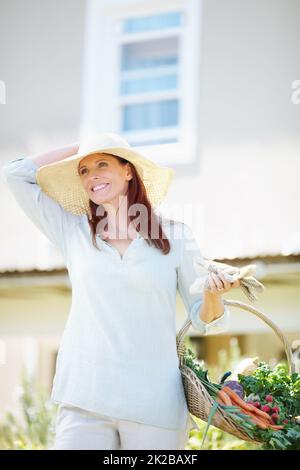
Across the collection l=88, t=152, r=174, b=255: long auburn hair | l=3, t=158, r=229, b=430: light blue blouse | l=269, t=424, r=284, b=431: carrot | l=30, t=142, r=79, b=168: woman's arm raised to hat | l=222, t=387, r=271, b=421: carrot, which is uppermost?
l=30, t=142, r=79, b=168: woman's arm raised to hat

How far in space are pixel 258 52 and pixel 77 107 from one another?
88 cm

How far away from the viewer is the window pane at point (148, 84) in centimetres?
346

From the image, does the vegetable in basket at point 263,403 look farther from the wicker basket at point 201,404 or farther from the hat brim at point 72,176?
the hat brim at point 72,176

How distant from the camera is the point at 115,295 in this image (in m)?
1.58

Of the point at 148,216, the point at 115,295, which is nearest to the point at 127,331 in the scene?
the point at 115,295

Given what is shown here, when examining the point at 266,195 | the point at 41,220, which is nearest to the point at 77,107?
the point at 266,195

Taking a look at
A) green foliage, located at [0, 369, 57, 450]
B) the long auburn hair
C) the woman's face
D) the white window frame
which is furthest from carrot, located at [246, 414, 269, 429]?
the white window frame

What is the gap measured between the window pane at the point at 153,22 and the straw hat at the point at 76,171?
186cm

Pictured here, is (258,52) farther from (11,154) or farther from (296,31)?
(11,154)

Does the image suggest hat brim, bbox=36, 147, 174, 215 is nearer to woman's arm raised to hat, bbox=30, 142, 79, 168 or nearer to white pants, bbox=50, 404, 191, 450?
woman's arm raised to hat, bbox=30, 142, 79, 168

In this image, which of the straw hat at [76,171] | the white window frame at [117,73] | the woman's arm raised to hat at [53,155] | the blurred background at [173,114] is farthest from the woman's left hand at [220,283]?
the white window frame at [117,73]

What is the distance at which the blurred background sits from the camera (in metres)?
3.13

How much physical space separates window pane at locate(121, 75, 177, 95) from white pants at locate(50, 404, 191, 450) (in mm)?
2214

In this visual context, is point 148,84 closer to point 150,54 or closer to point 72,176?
point 150,54
